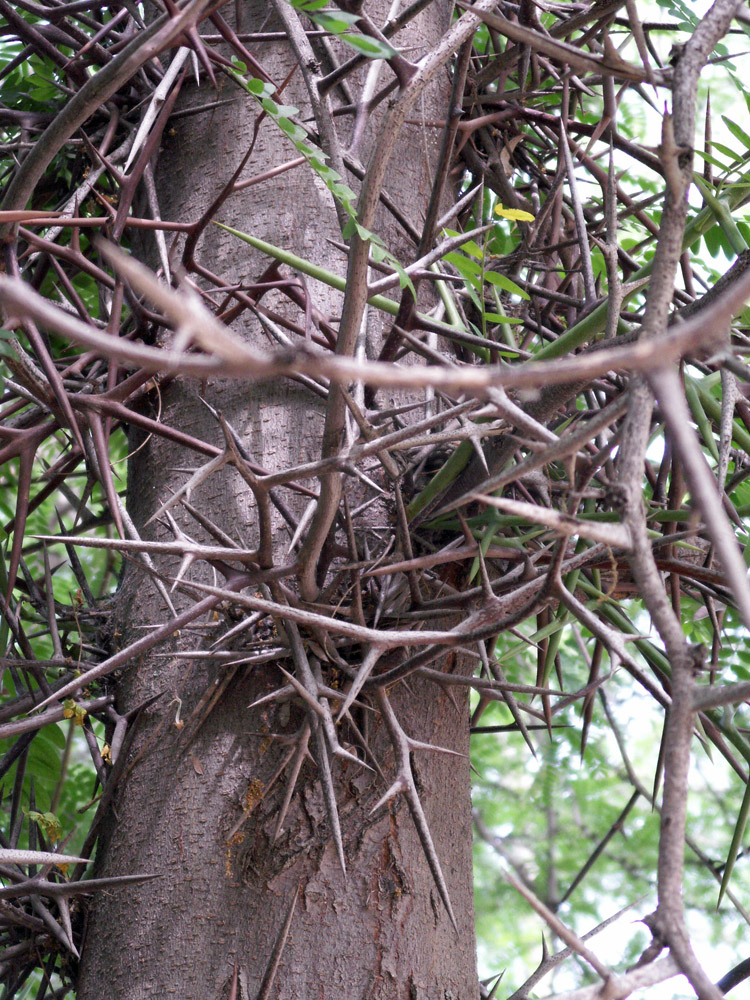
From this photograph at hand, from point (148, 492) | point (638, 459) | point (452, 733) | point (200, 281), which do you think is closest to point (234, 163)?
point (200, 281)

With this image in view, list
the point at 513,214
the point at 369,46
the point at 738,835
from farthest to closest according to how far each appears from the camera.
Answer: the point at 513,214, the point at 738,835, the point at 369,46

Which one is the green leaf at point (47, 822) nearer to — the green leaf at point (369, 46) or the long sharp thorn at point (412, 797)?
the long sharp thorn at point (412, 797)

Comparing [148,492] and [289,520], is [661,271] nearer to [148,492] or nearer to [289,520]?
[289,520]

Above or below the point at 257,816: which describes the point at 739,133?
above

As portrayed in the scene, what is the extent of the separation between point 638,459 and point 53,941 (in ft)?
2.22

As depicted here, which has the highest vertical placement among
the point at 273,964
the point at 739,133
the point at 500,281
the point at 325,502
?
the point at 739,133

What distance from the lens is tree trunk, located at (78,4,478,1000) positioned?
2.15 feet

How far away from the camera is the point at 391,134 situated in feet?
1.55


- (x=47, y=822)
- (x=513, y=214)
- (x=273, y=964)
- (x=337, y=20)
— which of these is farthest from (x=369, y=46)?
(x=47, y=822)

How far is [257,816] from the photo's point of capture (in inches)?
26.9

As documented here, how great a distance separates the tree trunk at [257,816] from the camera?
65 cm

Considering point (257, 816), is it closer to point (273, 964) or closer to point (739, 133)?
point (273, 964)

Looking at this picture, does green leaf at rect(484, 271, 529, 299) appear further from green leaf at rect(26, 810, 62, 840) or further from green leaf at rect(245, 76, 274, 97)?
green leaf at rect(26, 810, 62, 840)

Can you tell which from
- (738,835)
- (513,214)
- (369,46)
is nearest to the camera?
(369,46)
